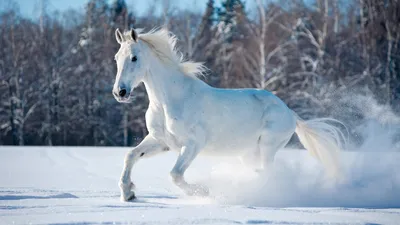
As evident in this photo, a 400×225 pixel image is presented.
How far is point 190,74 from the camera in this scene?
16.0ft

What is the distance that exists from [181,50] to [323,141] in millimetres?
16688

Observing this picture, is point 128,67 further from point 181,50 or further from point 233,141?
point 181,50

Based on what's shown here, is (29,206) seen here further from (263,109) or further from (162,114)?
Answer: (263,109)

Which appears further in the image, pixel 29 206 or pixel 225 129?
pixel 225 129

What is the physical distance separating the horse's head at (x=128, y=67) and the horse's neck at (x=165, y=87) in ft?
0.59

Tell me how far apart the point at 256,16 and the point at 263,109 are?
55.1ft

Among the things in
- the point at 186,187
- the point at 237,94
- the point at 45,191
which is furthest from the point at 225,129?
the point at 45,191

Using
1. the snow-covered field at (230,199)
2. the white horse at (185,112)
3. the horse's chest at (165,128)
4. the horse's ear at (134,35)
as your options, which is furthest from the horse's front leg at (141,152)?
the horse's ear at (134,35)

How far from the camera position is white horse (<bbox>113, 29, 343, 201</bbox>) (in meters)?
4.32

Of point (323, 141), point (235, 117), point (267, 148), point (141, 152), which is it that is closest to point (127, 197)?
point (141, 152)

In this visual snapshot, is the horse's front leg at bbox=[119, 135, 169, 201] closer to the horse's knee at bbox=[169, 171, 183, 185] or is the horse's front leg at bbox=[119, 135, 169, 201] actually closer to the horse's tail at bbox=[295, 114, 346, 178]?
the horse's knee at bbox=[169, 171, 183, 185]

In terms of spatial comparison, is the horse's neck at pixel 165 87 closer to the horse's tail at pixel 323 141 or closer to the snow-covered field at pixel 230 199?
the snow-covered field at pixel 230 199

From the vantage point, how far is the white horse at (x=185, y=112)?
4316 millimetres

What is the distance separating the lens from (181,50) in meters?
22.0
